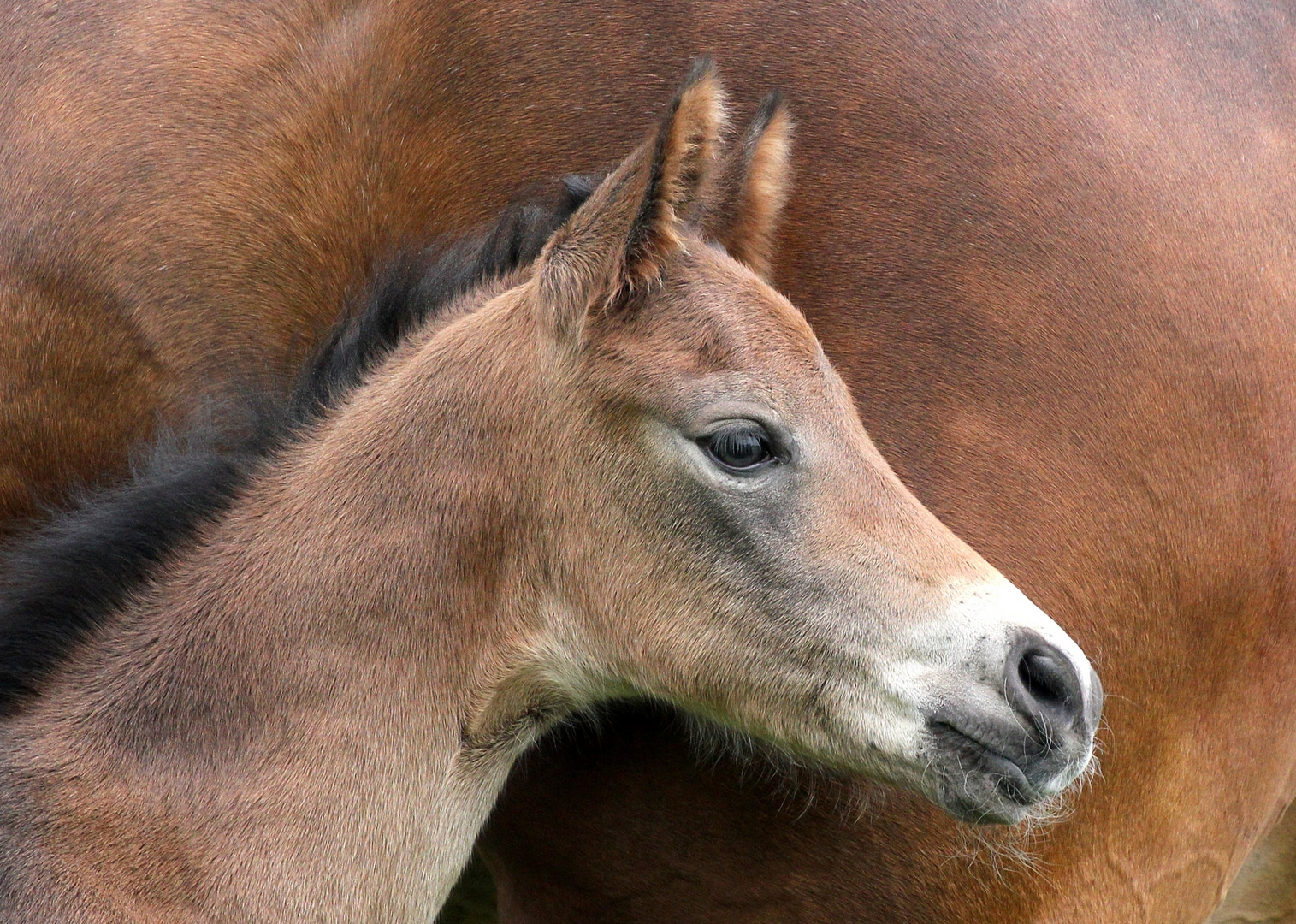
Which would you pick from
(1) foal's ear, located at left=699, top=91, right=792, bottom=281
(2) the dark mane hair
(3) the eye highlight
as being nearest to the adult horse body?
(1) foal's ear, located at left=699, top=91, right=792, bottom=281

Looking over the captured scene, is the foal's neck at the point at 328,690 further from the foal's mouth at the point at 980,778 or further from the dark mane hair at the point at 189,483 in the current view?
the foal's mouth at the point at 980,778

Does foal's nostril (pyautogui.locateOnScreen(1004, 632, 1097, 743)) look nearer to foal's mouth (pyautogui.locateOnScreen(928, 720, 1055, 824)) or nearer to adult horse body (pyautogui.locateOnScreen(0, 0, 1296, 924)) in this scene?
foal's mouth (pyautogui.locateOnScreen(928, 720, 1055, 824))

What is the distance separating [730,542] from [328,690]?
0.91 meters

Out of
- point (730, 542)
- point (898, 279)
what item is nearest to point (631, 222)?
point (730, 542)

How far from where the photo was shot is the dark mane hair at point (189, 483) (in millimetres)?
2893

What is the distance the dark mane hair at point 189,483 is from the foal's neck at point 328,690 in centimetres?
7

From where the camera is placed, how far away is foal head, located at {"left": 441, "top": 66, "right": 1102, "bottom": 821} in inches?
105

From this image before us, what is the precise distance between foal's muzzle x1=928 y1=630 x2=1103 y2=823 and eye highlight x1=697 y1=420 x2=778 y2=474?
0.62 meters

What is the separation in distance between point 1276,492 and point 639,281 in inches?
67.2

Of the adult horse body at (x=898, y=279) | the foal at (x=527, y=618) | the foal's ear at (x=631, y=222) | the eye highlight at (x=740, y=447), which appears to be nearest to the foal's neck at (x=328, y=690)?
the foal at (x=527, y=618)

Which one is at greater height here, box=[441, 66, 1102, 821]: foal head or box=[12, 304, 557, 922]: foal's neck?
box=[441, 66, 1102, 821]: foal head

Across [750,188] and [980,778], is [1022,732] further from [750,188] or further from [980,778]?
[750,188]

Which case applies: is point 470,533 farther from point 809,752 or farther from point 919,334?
point 919,334

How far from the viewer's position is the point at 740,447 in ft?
9.06
